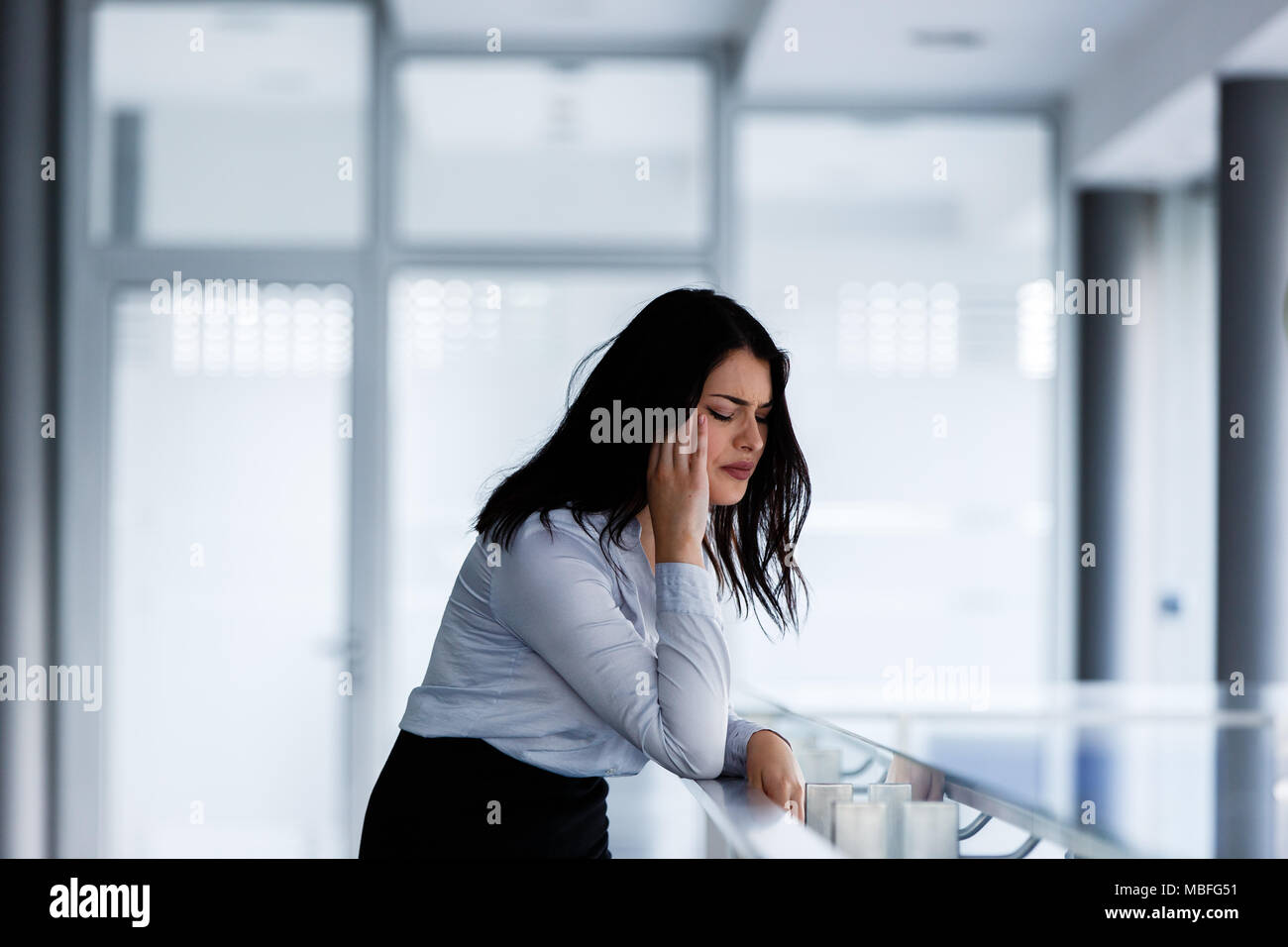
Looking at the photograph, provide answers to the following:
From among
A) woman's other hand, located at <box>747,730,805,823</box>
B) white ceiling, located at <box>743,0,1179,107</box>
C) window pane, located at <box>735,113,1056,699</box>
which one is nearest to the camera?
woman's other hand, located at <box>747,730,805,823</box>

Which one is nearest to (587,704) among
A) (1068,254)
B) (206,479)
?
(206,479)

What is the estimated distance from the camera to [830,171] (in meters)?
3.79

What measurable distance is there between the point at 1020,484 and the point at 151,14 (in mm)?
3187

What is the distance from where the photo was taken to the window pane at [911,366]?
376 cm

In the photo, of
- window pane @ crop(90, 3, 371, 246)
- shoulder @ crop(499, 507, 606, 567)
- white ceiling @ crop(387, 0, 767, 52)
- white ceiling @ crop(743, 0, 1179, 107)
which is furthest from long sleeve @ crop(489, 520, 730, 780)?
window pane @ crop(90, 3, 371, 246)

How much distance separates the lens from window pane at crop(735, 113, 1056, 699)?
12.3ft

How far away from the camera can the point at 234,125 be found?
3.68 metres

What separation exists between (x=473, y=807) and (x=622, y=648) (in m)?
0.24

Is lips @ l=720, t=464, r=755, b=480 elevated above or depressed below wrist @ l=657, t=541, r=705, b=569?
above

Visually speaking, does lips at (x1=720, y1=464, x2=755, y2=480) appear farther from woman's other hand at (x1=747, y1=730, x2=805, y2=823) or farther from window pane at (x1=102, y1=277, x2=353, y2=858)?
window pane at (x1=102, y1=277, x2=353, y2=858)

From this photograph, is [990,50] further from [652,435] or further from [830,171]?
[652,435]

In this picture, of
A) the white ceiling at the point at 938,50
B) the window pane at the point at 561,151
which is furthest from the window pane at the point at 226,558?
the white ceiling at the point at 938,50

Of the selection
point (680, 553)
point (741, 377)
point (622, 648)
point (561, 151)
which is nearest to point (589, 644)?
point (622, 648)

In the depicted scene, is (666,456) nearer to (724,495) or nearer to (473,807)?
(724,495)
